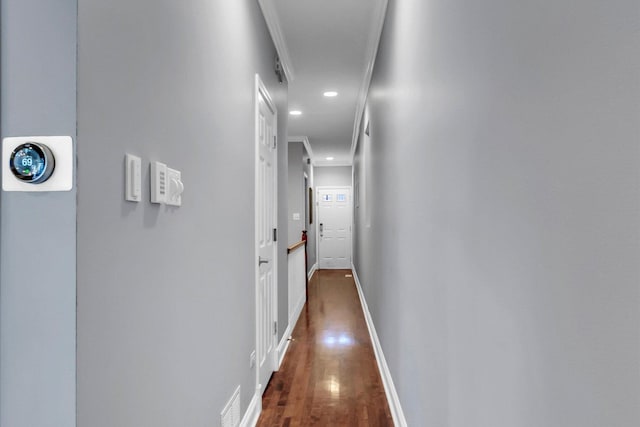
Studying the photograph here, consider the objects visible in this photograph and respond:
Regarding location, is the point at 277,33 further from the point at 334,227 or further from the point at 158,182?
the point at 334,227

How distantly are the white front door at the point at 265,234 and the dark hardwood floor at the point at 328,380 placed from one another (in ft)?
0.59

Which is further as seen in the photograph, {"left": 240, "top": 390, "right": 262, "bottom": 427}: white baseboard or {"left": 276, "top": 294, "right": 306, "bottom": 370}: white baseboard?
{"left": 276, "top": 294, "right": 306, "bottom": 370}: white baseboard

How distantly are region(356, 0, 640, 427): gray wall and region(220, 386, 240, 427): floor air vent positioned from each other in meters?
0.90

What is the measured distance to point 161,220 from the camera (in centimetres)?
124

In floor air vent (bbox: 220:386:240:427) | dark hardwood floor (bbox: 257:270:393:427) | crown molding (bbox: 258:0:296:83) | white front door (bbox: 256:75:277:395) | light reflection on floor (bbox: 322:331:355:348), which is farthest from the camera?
light reflection on floor (bbox: 322:331:355:348)

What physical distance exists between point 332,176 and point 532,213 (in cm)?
981

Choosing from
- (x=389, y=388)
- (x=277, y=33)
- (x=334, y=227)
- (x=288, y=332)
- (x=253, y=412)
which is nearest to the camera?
(x=253, y=412)

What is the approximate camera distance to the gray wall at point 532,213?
1.69ft

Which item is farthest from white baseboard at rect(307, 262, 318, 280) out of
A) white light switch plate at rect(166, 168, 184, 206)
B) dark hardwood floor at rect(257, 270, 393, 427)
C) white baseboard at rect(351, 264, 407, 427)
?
white light switch plate at rect(166, 168, 184, 206)

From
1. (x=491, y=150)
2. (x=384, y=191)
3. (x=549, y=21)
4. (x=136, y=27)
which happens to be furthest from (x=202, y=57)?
(x=384, y=191)

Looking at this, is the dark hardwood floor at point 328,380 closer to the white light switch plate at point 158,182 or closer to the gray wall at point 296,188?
the white light switch plate at point 158,182

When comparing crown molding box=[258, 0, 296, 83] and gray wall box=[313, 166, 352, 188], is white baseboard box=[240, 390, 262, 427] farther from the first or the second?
gray wall box=[313, 166, 352, 188]

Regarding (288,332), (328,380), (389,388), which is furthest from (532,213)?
(288,332)

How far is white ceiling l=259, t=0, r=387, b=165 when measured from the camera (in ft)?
9.80
